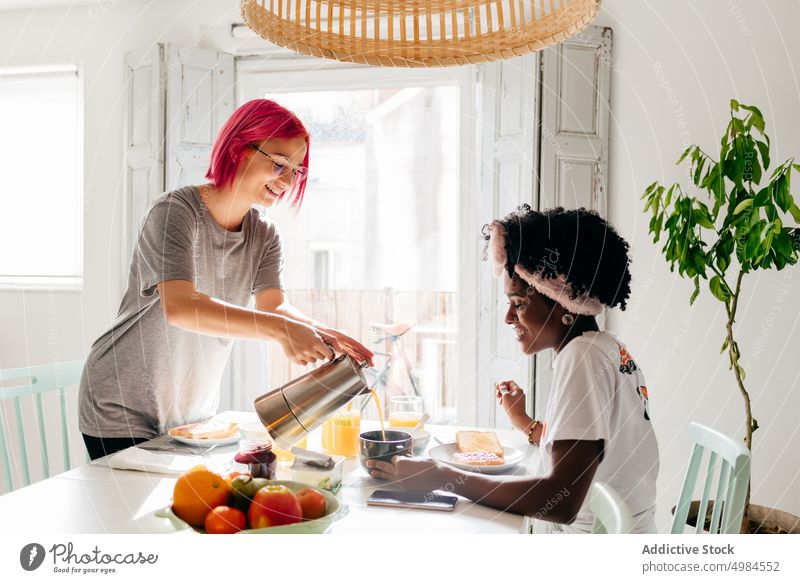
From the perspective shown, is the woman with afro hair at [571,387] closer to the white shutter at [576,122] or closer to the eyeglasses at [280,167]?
the eyeglasses at [280,167]

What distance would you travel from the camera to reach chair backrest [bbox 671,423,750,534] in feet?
2.78

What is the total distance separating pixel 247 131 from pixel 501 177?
929 mm

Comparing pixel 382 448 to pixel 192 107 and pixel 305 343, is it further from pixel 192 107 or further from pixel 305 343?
pixel 192 107

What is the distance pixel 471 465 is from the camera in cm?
97

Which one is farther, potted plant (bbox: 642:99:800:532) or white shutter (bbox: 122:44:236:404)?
white shutter (bbox: 122:44:236:404)

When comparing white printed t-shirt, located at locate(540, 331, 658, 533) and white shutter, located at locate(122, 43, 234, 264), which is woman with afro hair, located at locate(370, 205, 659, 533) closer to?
white printed t-shirt, located at locate(540, 331, 658, 533)

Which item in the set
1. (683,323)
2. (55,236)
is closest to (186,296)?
(683,323)

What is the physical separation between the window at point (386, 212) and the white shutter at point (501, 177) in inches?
4.1

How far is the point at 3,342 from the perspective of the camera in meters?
2.19

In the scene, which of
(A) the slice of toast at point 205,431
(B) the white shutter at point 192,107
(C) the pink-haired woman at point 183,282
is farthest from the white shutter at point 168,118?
(A) the slice of toast at point 205,431

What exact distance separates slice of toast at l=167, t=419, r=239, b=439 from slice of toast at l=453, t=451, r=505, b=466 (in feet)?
1.20

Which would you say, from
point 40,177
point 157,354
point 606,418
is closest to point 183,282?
point 157,354

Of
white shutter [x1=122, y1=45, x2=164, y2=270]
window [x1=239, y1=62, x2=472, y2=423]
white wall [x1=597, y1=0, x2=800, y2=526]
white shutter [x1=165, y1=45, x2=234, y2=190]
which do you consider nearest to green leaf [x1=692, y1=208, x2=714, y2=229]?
white wall [x1=597, y1=0, x2=800, y2=526]

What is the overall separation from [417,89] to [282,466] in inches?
53.8
